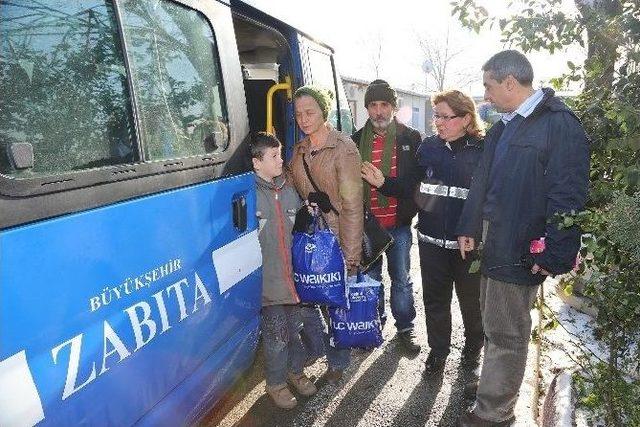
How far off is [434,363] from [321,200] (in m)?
1.43

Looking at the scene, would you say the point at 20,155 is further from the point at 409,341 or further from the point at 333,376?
the point at 409,341

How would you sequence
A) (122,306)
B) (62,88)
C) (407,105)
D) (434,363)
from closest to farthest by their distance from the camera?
(62,88), (122,306), (434,363), (407,105)

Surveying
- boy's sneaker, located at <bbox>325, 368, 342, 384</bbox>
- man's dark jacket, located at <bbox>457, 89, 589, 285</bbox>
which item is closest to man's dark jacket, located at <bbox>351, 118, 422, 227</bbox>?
man's dark jacket, located at <bbox>457, 89, 589, 285</bbox>

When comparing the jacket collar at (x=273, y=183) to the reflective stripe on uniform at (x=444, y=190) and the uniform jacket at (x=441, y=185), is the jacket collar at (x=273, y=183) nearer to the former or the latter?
the uniform jacket at (x=441, y=185)

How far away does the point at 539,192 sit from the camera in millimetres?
2012

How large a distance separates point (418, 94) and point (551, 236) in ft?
76.2

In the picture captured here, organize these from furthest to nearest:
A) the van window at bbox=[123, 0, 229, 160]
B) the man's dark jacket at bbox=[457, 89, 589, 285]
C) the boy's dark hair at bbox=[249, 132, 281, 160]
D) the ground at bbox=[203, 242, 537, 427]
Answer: the ground at bbox=[203, 242, 537, 427] → the boy's dark hair at bbox=[249, 132, 281, 160] → the man's dark jacket at bbox=[457, 89, 589, 285] → the van window at bbox=[123, 0, 229, 160]

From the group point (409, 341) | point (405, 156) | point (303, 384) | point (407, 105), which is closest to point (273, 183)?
point (405, 156)

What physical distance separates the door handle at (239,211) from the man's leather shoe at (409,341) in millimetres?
1792

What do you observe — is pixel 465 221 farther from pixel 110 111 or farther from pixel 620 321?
pixel 110 111

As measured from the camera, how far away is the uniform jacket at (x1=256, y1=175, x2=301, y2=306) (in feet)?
8.11

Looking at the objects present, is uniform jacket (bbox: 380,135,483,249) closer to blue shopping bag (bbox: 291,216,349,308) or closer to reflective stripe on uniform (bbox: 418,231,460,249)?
reflective stripe on uniform (bbox: 418,231,460,249)

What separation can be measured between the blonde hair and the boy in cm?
105

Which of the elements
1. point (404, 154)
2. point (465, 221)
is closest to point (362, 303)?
point (465, 221)
